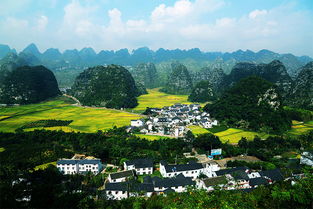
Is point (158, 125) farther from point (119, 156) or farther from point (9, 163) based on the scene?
point (9, 163)

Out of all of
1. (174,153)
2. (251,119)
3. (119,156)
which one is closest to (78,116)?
(119,156)

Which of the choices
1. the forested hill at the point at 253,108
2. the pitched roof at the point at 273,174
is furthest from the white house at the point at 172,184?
the forested hill at the point at 253,108

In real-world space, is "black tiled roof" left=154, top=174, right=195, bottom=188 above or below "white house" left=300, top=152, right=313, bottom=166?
below

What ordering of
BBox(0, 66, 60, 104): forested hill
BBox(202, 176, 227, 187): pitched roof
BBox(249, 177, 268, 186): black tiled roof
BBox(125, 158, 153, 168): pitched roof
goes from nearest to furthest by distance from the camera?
BBox(202, 176, 227, 187): pitched roof
BBox(249, 177, 268, 186): black tiled roof
BBox(125, 158, 153, 168): pitched roof
BBox(0, 66, 60, 104): forested hill

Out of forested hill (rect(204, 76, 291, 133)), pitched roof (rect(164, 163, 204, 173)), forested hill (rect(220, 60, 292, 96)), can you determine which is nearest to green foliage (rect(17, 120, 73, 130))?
pitched roof (rect(164, 163, 204, 173))

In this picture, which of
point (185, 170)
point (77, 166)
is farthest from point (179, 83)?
point (77, 166)

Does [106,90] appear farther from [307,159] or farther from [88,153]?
[307,159]

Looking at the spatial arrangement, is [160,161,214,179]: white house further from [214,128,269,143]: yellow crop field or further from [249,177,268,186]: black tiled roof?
[214,128,269,143]: yellow crop field

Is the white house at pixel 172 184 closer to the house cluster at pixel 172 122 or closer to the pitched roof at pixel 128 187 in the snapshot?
the pitched roof at pixel 128 187
